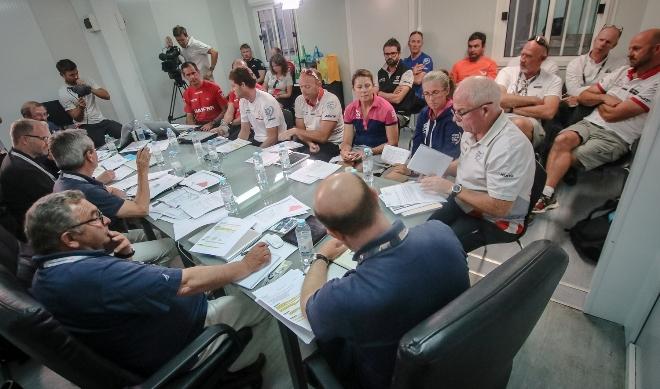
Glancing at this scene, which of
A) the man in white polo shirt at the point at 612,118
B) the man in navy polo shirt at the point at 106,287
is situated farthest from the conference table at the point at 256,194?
the man in white polo shirt at the point at 612,118

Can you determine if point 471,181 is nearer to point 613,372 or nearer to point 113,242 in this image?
point 613,372

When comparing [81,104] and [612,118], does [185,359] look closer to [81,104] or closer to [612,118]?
[612,118]

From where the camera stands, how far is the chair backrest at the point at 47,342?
890 mm

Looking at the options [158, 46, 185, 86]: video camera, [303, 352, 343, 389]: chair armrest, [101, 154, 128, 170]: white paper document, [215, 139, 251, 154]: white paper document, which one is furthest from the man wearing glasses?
[158, 46, 185, 86]: video camera

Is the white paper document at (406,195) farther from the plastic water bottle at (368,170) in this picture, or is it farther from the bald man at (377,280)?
the bald man at (377,280)

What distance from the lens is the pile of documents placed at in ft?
5.26

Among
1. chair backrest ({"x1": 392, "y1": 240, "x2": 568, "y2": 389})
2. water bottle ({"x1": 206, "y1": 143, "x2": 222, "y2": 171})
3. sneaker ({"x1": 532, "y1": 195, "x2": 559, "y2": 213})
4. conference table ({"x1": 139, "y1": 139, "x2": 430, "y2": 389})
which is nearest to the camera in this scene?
chair backrest ({"x1": 392, "y1": 240, "x2": 568, "y2": 389})

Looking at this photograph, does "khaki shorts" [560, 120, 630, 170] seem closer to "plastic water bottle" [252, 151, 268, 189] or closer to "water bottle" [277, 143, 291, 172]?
"water bottle" [277, 143, 291, 172]

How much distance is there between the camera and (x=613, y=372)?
1.51 metres

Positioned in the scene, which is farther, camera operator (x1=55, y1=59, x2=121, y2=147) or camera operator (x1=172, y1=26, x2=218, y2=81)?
camera operator (x1=172, y1=26, x2=218, y2=81)

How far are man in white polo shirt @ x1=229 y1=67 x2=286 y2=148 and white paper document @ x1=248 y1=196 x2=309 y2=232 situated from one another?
5.08ft

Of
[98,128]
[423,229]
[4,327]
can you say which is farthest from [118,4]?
[423,229]

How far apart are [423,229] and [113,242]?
1394 mm

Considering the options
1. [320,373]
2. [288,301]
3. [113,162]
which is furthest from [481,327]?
[113,162]
